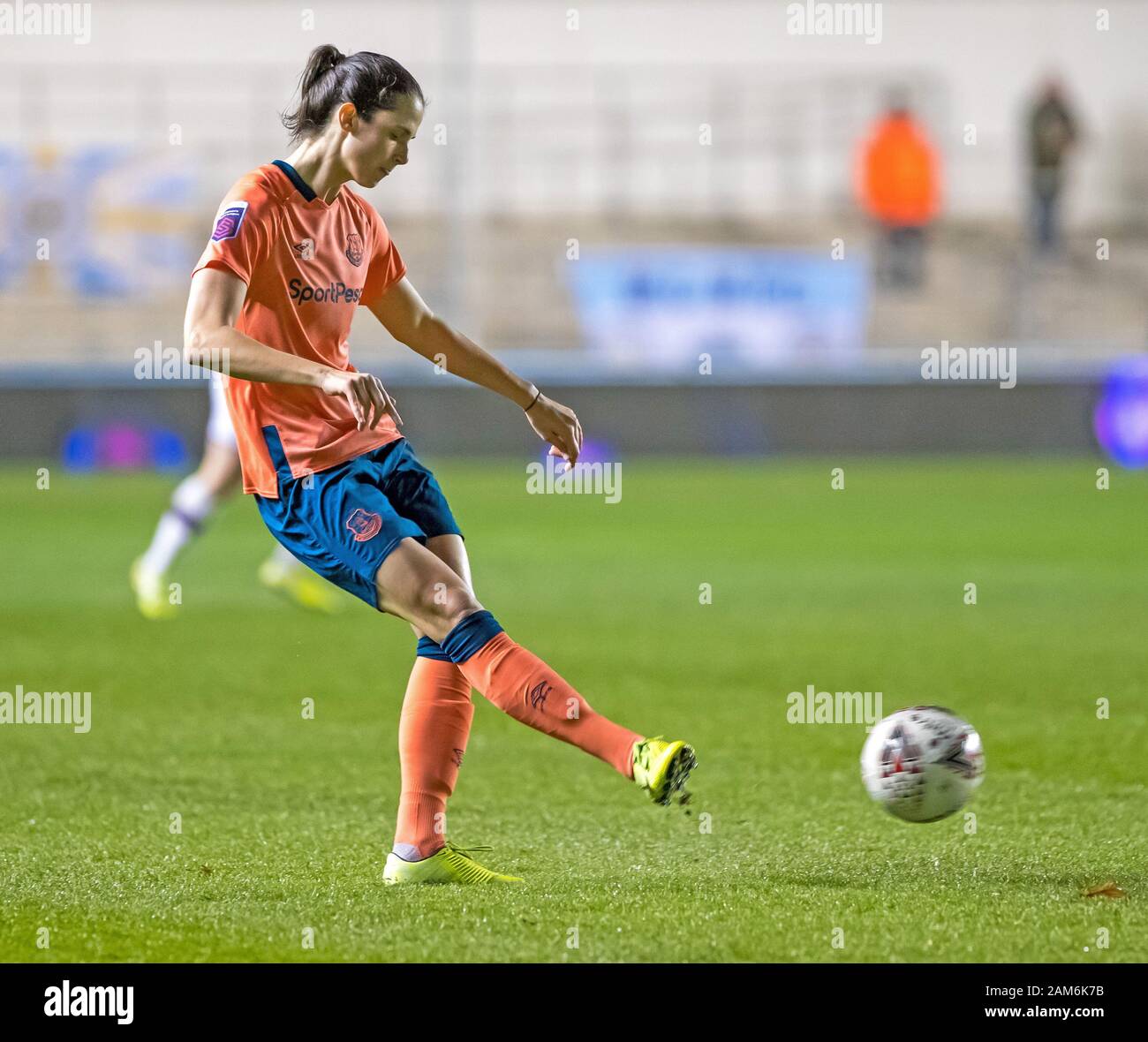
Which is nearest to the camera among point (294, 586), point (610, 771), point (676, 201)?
point (610, 771)

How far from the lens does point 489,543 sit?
14.2m

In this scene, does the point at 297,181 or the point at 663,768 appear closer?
the point at 663,768

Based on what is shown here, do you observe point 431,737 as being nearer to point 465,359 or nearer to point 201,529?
point 465,359

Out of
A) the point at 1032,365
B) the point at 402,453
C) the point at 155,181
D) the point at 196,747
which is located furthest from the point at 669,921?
the point at 155,181

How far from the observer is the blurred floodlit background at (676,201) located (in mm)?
23125

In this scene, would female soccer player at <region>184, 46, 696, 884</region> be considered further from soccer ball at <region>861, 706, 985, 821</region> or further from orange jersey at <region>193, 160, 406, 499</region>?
soccer ball at <region>861, 706, 985, 821</region>

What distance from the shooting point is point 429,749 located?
442cm

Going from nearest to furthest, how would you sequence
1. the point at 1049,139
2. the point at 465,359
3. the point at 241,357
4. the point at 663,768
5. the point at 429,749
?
the point at 663,768, the point at 241,357, the point at 429,749, the point at 465,359, the point at 1049,139

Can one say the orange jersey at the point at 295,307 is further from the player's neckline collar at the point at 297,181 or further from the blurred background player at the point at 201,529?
the blurred background player at the point at 201,529

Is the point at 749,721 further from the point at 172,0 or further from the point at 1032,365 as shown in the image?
the point at 172,0

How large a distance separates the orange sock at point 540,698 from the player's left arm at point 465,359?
0.72m

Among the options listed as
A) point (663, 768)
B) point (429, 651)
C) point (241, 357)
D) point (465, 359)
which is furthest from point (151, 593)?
point (663, 768)

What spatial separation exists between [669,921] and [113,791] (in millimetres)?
2414

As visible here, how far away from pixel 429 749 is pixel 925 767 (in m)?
1.26
